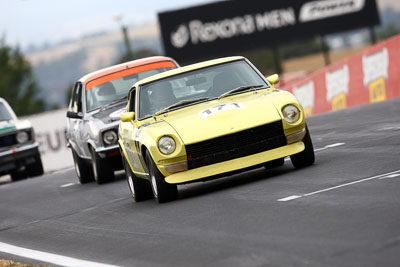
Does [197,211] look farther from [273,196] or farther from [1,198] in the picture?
[1,198]

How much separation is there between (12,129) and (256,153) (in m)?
12.3

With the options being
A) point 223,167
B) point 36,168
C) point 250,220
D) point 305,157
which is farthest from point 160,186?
point 36,168

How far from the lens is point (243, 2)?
50500 mm

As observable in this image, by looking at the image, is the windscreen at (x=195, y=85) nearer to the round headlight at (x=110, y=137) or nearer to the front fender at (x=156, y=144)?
the front fender at (x=156, y=144)

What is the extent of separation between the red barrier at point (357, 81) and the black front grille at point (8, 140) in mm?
8951

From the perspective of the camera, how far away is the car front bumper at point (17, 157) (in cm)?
2183

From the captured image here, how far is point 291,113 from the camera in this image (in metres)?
10.6

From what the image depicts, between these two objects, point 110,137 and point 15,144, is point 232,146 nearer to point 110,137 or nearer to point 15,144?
point 110,137

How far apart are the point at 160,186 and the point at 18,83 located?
100 m

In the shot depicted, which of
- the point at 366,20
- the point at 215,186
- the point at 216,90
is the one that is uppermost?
the point at 216,90

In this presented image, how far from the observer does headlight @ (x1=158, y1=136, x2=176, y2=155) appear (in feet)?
34.0

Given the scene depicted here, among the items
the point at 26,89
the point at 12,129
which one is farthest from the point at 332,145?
the point at 26,89

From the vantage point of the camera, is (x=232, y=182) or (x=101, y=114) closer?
(x=232, y=182)

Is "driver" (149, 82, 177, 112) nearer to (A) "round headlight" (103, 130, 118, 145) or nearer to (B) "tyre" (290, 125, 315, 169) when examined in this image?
(B) "tyre" (290, 125, 315, 169)
